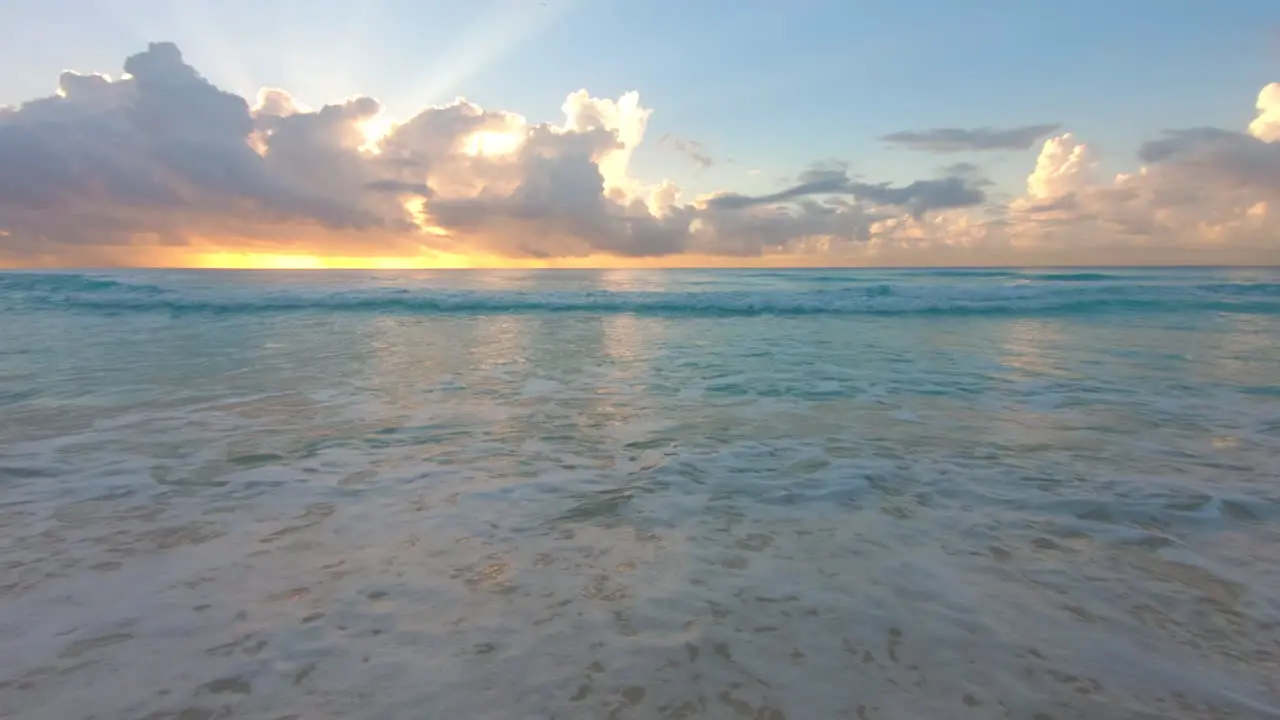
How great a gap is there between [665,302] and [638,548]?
1190 inches

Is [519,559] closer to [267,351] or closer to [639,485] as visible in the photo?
[639,485]

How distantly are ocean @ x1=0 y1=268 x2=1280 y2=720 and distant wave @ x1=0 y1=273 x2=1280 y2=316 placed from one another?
779 inches

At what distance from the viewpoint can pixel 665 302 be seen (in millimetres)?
35188

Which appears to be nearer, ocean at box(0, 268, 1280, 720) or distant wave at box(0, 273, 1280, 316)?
ocean at box(0, 268, 1280, 720)

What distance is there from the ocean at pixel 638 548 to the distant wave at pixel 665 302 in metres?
19.8

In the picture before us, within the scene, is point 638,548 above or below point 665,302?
below

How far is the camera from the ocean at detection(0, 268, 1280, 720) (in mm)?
3639

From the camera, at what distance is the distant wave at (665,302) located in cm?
3244

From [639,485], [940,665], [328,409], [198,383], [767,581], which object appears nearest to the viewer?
[940,665]

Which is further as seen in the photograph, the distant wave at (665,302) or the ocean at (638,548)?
the distant wave at (665,302)

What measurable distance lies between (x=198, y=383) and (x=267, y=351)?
17.0 feet

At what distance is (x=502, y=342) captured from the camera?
20.5 metres

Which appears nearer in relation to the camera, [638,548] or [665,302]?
[638,548]

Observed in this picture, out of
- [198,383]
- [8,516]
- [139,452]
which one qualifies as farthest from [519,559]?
[198,383]
